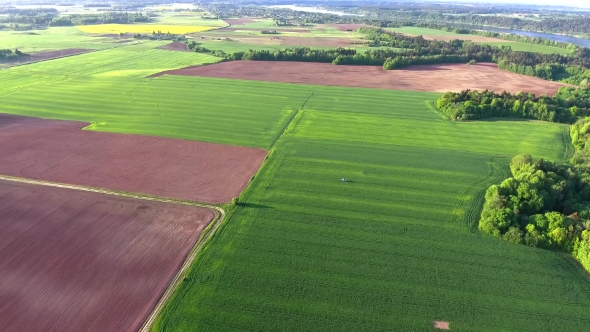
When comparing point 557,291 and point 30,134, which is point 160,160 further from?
point 557,291

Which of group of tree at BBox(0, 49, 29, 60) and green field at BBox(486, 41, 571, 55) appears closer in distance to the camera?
group of tree at BBox(0, 49, 29, 60)

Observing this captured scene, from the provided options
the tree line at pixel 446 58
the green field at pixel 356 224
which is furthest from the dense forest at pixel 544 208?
the tree line at pixel 446 58

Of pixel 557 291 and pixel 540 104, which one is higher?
pixel 540 104

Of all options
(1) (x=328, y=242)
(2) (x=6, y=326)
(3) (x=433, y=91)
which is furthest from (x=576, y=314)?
(3) (x=433, y=91)

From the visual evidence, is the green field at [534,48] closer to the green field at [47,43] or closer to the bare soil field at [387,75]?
the bare soil field at [387,75]

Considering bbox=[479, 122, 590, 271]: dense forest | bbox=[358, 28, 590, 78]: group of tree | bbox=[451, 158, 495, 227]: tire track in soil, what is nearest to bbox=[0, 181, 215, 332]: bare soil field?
bbox=[451, 158, 495, 227]: tire track in soil

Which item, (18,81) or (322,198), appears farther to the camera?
(18,81)

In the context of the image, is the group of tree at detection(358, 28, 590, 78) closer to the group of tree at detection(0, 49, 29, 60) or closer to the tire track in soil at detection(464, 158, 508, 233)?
the tire track in soil at detection(464, 158, 508, 233)
